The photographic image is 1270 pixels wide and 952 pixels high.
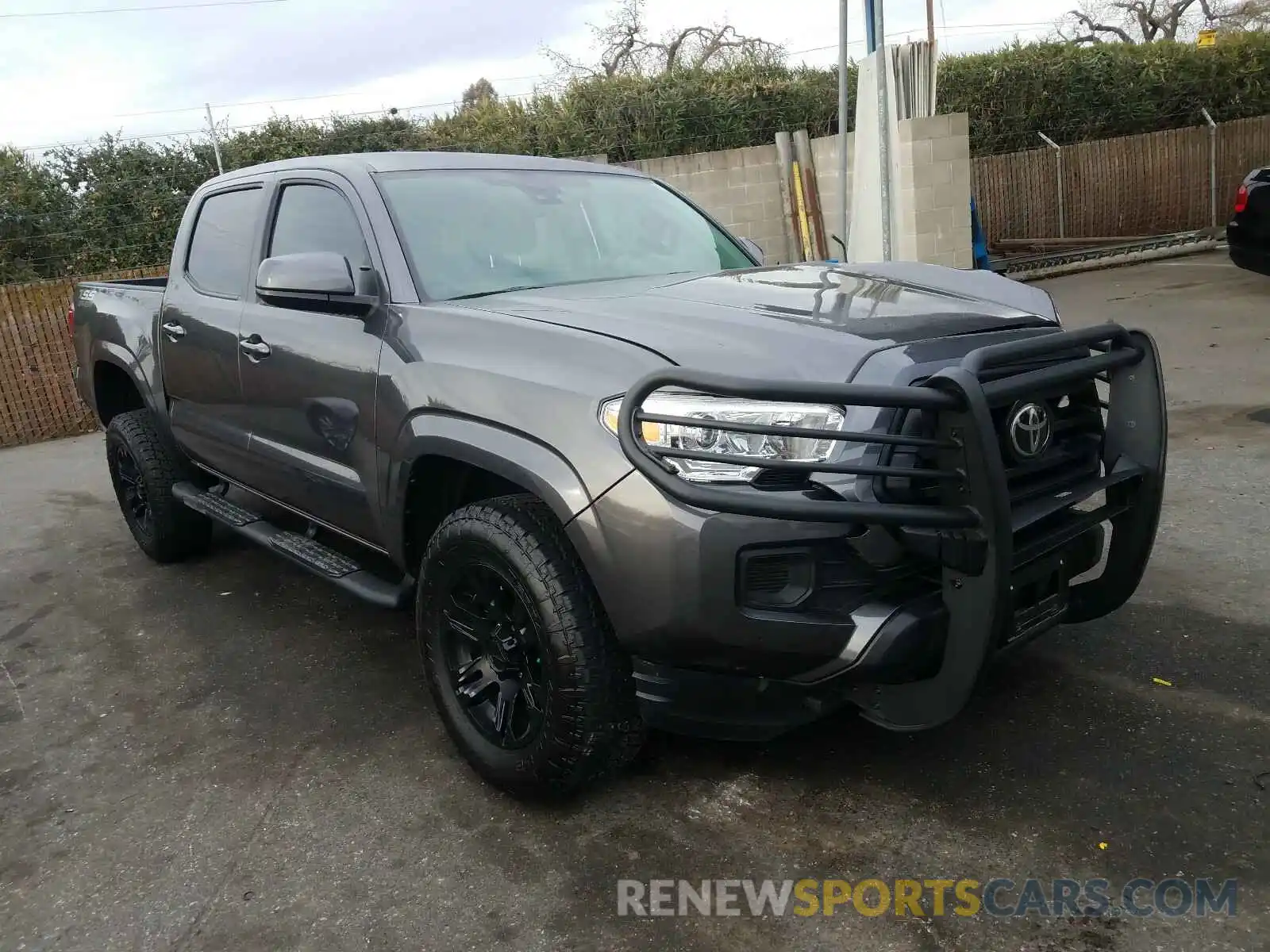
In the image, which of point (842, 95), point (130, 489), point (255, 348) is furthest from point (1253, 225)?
point (130, 489)

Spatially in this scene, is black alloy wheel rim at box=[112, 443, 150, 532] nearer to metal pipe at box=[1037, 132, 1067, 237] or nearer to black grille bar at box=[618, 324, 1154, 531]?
black grille bar at box=[618, 324, 1154, 531]

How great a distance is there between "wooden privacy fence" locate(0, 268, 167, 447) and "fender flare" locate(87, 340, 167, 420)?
467 centimetres

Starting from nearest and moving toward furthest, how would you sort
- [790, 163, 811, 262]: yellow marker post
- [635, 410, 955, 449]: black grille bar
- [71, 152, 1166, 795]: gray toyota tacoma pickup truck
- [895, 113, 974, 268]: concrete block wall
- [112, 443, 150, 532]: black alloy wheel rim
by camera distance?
[635, 410, 955, 449]: black grille bar < [71, 152, 1166, 795]: gray toyota tacoma pickup truck < [112, 443, 150, 532]: black alloy wheel rim < [895, 113, 974, 268]: concrete block wall < [790, 163, 811, 262]: yellow marker post

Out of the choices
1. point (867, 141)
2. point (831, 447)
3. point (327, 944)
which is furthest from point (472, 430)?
point (867, 141)

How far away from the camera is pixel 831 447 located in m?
2.35

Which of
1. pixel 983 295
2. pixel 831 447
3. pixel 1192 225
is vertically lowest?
pixel 1192 225

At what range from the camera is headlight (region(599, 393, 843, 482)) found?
234 cm

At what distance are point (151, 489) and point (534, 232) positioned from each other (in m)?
2.61

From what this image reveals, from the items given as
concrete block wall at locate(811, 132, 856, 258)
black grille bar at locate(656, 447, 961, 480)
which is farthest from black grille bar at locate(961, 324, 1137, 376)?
concrete block wall at locate(811, 132, 856, 258)

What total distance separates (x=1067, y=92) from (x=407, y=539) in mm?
15962

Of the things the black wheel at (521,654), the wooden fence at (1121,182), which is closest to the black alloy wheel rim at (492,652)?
the black wheel at (521,654)

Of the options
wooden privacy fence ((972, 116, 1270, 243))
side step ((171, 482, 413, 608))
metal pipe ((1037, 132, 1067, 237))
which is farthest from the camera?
metal pipe ((1037, 132, 1067, 237))

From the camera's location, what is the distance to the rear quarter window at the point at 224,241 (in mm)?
4188

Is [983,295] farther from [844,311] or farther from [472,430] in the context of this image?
[472,430]
